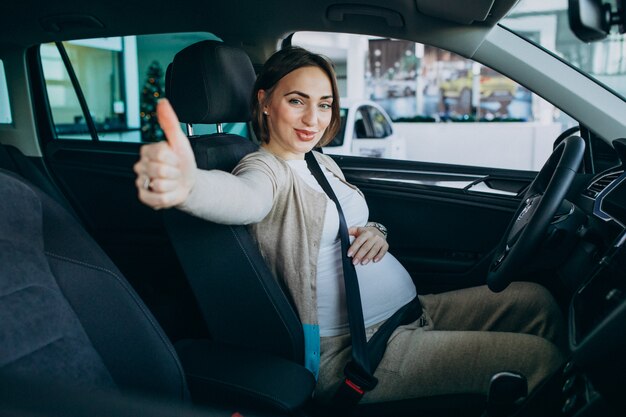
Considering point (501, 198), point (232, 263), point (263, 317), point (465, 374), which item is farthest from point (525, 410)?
point (501, 198)

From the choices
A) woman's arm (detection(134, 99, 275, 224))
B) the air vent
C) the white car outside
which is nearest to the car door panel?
the air vent

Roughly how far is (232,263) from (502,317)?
853 millimetres

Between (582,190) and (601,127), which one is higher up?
(601,127)

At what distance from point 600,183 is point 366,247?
0.70m

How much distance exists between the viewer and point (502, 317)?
6.04 feet

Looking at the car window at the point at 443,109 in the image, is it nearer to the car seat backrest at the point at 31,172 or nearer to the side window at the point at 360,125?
the side window at the point at 360,125

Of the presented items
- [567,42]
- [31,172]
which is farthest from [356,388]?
[567,42]

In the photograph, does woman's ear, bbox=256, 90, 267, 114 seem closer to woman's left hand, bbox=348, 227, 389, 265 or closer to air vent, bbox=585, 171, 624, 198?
woman's left hand, bbox=348, 227, 389, 265

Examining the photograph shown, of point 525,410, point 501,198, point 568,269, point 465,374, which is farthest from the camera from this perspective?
point 501,198

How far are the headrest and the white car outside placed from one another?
142 inches

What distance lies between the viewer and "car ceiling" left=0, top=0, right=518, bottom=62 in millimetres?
1987

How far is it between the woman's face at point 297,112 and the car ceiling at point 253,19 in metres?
0.47

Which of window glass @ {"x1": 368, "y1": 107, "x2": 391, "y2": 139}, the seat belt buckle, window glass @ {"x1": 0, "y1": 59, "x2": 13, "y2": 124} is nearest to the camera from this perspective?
the seat belt buckle

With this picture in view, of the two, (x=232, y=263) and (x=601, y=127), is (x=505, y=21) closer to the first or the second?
(x=601, y=127)
